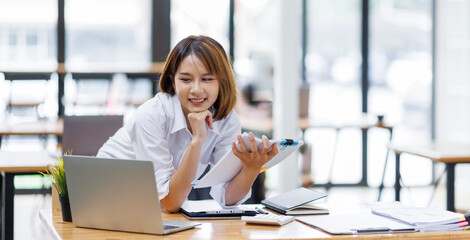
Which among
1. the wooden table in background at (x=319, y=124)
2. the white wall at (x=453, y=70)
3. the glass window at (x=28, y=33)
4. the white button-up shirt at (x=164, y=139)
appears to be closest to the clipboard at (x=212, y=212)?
the white button-up shirt at (x=164, y=139)

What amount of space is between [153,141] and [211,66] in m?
0.32

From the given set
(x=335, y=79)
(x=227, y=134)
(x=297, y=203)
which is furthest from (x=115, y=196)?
(x=335, y=79)

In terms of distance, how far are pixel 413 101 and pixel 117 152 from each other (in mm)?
5107

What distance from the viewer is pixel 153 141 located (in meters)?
2.32

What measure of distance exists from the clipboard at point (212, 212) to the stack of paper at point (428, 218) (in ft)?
1.37

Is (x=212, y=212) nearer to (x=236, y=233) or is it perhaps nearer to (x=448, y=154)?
(x=236, y=233)

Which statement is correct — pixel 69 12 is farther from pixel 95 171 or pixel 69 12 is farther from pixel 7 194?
pixel 95 171

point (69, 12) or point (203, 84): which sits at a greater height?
point (69, 12)

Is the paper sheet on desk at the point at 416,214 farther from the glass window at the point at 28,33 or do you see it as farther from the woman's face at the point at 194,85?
the glass window at the point at 28,33

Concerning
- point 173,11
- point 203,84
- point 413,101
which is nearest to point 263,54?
point 173,11

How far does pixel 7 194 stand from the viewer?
124 inches

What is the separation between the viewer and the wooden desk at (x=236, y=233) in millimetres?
1842

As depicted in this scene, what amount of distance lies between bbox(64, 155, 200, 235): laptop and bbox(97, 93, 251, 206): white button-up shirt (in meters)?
0.31

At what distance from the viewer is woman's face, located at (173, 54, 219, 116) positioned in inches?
92.0
